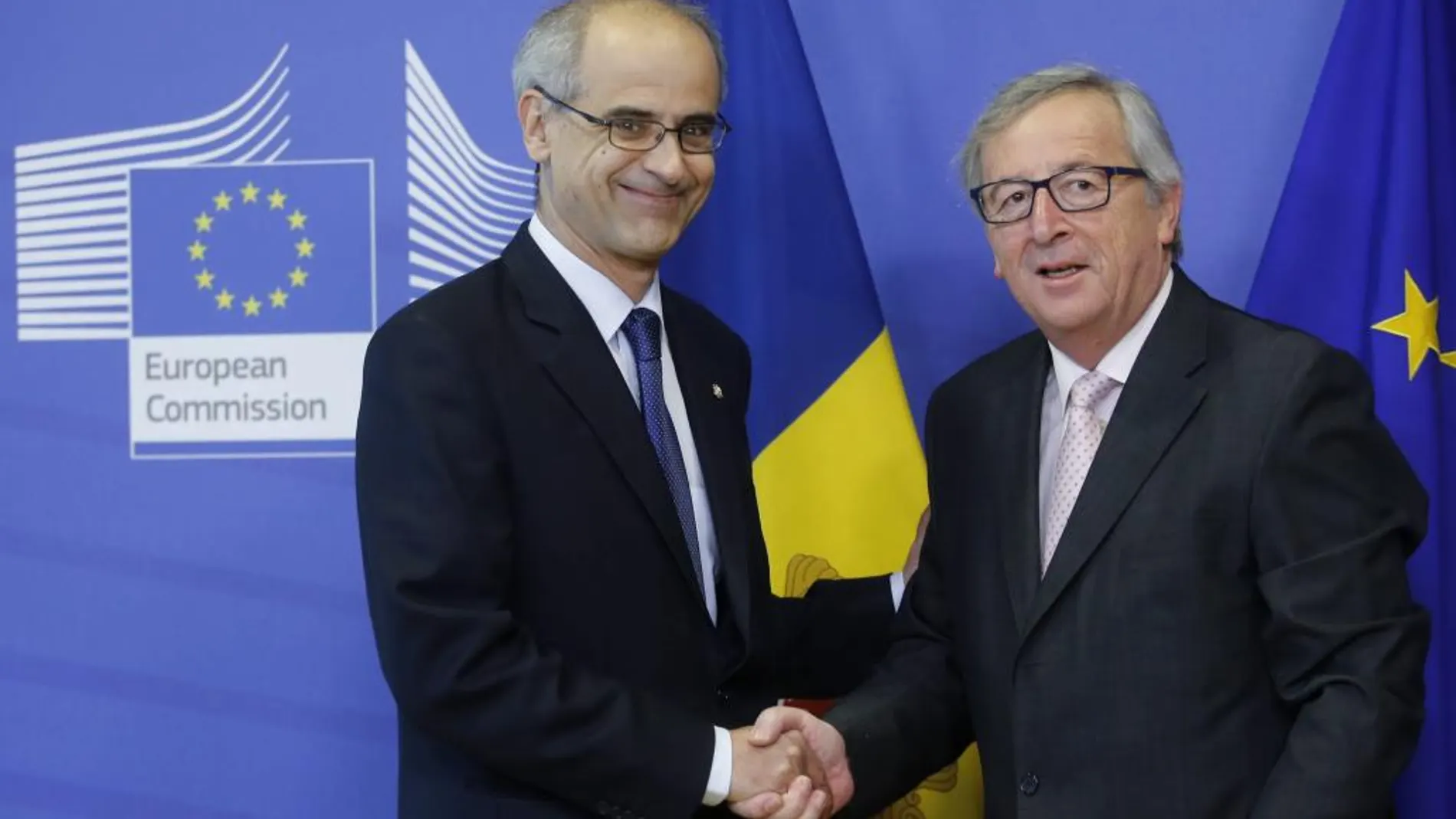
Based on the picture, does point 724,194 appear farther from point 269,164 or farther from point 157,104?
point 157,104

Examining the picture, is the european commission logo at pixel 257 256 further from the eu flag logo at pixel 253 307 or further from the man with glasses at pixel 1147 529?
the man with glasses at pixel 1147 529

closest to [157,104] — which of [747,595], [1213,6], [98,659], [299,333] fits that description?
[299,333]

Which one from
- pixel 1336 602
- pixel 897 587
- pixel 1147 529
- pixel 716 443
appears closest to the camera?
pixel 1336 602

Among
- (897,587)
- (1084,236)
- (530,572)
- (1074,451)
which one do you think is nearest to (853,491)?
(897,587)

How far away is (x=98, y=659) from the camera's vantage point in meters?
3.01

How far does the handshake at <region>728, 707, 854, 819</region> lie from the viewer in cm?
218

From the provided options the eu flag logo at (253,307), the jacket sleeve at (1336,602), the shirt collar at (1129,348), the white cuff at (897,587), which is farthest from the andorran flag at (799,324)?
the jacket sleeve at (1336,602)

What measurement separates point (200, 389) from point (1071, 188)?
1678 mm

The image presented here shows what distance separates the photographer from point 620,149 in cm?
222

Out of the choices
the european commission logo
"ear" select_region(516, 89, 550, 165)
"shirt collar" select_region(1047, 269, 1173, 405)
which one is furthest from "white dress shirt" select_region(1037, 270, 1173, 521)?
the european commission logo

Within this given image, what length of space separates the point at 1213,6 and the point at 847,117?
741mm

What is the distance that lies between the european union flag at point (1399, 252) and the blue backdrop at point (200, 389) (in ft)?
0.85

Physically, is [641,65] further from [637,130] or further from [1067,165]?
[1067,165]

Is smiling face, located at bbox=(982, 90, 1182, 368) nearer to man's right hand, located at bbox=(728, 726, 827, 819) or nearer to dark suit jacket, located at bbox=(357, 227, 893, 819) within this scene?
dark suit jacket, located at bbox=(357, 227, 893, 819)
